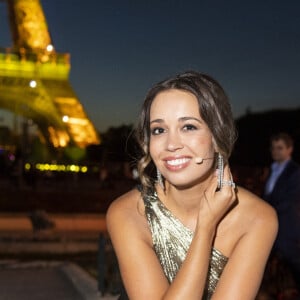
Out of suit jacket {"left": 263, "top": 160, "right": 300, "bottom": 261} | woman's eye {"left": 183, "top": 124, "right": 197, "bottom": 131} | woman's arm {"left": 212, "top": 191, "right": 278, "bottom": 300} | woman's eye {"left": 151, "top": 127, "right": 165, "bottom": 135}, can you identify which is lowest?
suit jacket {"left": 263, "top": 160, "right": 300, "bottom": 261}

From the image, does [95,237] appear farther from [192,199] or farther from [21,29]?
[21,29]

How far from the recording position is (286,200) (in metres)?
5.17

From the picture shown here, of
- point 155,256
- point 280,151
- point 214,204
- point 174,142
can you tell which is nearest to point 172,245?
point 155,256

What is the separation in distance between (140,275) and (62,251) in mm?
8480

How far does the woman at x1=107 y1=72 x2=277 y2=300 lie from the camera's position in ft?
6.30

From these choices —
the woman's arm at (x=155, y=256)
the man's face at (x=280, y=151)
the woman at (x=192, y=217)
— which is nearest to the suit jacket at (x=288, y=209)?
the man's face at (x=280, y=151)

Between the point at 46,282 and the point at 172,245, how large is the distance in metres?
5.75

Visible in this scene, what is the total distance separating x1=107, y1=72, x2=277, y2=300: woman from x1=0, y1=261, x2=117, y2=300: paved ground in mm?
4421

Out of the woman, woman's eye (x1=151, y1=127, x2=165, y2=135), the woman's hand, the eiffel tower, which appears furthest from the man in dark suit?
the eiffel tower

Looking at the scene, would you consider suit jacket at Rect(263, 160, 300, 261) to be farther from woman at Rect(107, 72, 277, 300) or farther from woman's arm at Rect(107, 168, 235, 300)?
woman's arm at Rect(107, 168, 235, 300)

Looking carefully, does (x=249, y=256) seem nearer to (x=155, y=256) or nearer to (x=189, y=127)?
(x=155, y=256)

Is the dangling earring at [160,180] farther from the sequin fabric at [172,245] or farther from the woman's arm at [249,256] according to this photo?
the woman's arm at [249,256]

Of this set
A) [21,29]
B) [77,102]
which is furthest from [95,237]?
[21,29]

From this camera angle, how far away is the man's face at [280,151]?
5555 millimetres
